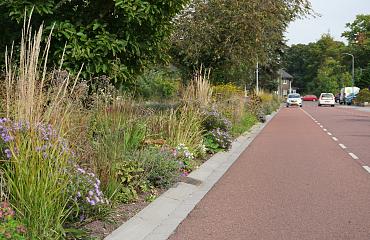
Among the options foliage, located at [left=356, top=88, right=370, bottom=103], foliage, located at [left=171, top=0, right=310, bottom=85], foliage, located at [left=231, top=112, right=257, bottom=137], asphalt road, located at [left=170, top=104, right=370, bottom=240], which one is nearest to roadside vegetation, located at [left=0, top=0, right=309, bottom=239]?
asphalt road, located at [left=170, top=104, right=370, bottom=240]

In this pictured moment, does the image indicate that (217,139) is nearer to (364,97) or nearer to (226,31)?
(226,31)

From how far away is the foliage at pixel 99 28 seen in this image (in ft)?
31.4

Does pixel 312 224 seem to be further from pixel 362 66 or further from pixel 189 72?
pixel 362 66

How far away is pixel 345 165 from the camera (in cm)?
1202

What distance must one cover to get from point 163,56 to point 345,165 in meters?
4.93

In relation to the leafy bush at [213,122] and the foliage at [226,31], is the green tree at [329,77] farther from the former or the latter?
the leafy bush at [213,122]

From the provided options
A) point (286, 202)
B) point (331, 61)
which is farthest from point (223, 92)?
point (331, 61)

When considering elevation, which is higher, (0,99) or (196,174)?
(0,99)

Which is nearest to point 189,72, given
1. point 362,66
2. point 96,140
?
point 96,140

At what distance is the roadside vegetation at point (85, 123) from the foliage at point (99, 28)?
0.07 ft

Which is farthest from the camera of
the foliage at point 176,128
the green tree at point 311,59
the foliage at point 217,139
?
the green tree at point 311,59

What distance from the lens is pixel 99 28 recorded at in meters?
10.2

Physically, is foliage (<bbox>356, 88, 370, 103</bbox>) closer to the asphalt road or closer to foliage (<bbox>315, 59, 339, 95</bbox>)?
foliage (<bbox>315, 59, 339, 95</bbox>)

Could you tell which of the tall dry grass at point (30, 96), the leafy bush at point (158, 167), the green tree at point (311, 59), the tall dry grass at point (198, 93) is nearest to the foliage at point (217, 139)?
the tall dry grass at point (198, 93)
